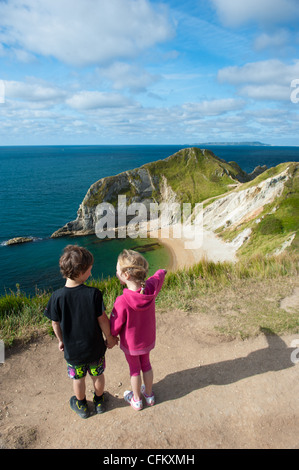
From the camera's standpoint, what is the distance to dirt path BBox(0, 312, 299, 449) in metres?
3.76

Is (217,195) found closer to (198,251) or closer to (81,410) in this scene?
(198,251)

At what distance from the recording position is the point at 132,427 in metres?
3.89

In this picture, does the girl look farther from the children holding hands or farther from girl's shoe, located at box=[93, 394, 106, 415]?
girl's shoe, located at box=[93, 394, 106, 415]

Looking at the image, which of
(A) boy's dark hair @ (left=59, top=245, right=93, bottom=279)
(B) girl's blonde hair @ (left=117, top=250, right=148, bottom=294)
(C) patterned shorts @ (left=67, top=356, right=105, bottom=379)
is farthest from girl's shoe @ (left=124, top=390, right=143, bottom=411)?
(A) boy's dark hair @ (left=59, top=245, right=93, bottom=279)

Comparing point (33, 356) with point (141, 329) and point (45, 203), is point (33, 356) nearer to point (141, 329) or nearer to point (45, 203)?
point (141, 329)

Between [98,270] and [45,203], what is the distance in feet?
143

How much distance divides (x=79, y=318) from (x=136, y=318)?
76 cm

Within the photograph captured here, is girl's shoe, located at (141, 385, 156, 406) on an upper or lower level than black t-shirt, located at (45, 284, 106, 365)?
lower

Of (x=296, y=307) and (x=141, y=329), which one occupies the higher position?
(x=141, y=329)

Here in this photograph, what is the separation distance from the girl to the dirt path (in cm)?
44

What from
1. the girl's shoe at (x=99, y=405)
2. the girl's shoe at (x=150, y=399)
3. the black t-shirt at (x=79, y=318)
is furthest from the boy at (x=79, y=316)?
the girl's shoe at (x=150, y=399)
